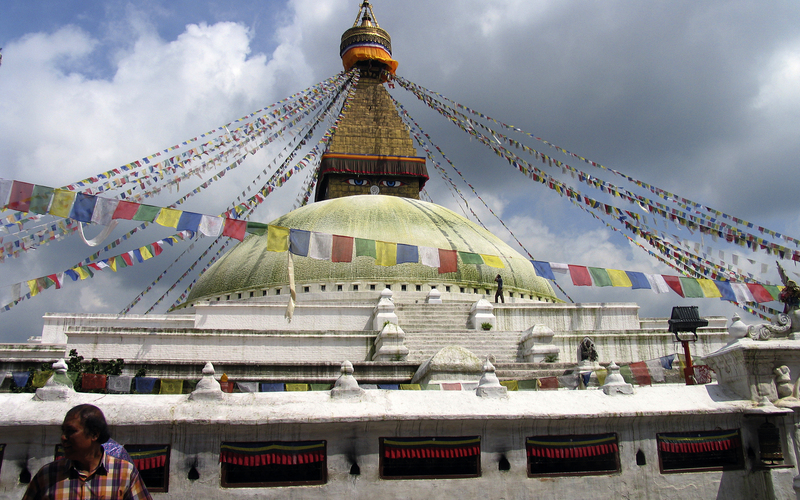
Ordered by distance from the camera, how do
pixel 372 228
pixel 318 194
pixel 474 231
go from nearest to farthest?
pixel 372 228, pixel 474 231, pixel 318 194

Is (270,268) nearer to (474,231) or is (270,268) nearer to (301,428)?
(474,231)

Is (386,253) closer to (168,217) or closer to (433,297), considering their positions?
(168,217)

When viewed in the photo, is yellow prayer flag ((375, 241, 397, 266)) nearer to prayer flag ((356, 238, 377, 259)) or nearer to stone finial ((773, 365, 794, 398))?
prayer flag ((356, 238, 377, 259))

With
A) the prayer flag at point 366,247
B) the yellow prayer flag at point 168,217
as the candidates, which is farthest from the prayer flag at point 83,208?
the prayer flag at point 366,247

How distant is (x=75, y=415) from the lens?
279 centimetres

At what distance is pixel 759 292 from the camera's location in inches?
460

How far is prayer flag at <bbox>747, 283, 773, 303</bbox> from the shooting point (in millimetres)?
11617

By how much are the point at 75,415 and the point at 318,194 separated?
24.6 meters

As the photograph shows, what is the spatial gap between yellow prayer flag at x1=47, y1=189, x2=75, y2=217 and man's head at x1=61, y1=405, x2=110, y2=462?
6.83m

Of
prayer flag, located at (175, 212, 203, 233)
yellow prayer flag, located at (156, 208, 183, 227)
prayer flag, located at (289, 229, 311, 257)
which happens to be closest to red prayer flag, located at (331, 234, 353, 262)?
prayer flag, located at (289, 229, 311, 257)

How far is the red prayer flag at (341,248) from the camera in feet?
33.8

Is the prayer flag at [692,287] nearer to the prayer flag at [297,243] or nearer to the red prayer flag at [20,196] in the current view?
the prayer flag at [297,243]

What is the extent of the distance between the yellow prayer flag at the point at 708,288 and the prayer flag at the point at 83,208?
427 inches

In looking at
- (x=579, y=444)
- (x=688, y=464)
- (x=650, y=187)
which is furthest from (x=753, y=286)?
(x=579, y=444)
